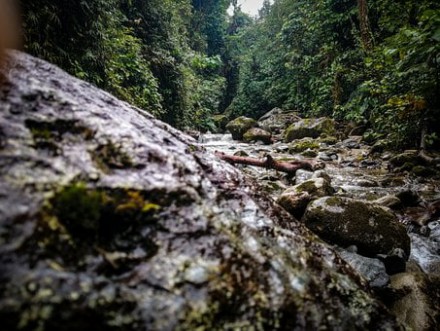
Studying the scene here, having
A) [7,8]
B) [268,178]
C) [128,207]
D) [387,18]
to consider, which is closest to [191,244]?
[128,207]

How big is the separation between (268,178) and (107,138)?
4.48 meters

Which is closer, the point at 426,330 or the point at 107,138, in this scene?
the point at 107,138

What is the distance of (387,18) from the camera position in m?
6.47

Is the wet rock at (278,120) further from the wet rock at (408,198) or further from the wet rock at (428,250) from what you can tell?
the wet rock at (428,250)

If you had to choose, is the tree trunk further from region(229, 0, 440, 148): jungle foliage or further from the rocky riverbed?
the rocky riverbed

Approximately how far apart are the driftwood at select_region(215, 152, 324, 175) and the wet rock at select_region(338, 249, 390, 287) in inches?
137

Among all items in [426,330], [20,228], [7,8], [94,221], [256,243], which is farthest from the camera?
[7,8]

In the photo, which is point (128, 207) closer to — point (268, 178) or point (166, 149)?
point (166, 149)

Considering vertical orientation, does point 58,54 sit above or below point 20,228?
above

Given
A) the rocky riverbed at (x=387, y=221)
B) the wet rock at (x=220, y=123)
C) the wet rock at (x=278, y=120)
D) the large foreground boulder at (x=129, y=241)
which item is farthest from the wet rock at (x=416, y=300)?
the wet rock at (x=220, y=123)

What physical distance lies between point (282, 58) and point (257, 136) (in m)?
8.95

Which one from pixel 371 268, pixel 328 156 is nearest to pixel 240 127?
pixel 328 156

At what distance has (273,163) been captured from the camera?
19.3ft

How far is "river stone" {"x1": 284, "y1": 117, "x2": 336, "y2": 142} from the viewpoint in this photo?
11555 millimetres
